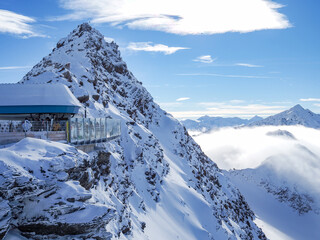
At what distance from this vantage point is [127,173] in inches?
1486

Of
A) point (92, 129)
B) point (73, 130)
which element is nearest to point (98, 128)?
point (92, 129)

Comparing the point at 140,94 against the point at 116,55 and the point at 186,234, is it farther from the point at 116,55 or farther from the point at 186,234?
the point at 186,234

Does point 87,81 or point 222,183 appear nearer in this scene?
point 87,81

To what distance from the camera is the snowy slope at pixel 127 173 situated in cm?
1227

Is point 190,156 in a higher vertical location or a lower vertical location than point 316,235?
higher

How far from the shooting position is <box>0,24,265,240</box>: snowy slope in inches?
483

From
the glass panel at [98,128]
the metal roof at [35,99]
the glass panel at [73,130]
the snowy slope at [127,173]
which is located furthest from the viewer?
the metal roof at [35,99]

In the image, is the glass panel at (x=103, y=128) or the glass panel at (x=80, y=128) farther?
the glass panel at (x=103, y=128)

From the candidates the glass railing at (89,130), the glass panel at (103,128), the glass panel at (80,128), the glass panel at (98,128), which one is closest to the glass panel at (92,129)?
the glass railing at (89,130)

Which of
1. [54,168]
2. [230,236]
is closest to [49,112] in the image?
[54,168]

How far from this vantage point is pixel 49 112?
71.6ft

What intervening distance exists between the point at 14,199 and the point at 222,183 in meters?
86.1

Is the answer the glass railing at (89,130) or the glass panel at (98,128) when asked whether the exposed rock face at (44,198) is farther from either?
the glass panel at (98,128)

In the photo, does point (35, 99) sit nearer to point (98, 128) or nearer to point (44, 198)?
point (98, 128)
